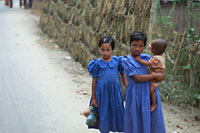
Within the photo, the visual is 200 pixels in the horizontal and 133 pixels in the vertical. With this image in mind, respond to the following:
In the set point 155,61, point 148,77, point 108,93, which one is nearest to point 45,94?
point 108,93

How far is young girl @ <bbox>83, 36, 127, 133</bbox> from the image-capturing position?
2.83m

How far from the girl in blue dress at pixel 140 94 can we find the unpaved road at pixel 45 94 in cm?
115

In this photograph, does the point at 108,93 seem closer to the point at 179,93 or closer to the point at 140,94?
the point at 140,94

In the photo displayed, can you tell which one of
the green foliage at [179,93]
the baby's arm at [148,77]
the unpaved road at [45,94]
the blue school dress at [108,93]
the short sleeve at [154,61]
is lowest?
the green foliage at [179,93]

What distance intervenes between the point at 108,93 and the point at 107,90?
3 centimetres

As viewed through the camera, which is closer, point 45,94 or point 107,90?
point 107,90

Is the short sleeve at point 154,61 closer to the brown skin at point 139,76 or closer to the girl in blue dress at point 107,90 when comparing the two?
the brown skin at point 139,76

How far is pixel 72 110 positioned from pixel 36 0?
1186 centimetres

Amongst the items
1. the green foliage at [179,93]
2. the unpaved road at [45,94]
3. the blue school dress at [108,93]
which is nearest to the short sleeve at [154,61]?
the blue school dress at [108,93]

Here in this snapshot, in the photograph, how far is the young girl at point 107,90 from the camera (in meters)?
2.83

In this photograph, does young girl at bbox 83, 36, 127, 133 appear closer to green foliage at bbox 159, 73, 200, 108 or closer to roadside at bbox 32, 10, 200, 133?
roadside at bbox 32, 10, 200, 133

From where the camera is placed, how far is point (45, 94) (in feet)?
Answer: 15.2

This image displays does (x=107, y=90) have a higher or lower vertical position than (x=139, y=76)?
lower

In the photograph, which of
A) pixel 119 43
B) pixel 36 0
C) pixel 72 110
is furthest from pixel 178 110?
pixel 36 0
